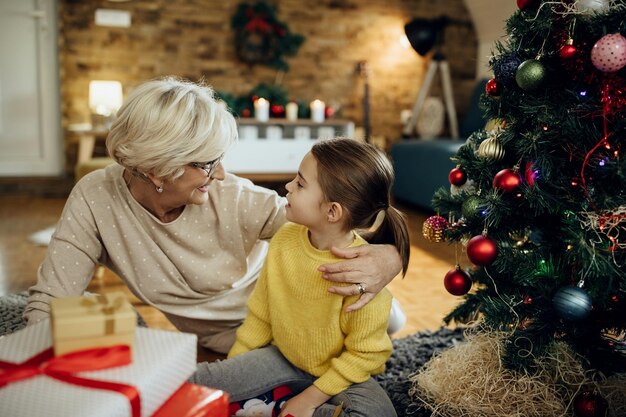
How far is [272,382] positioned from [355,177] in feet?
1.69

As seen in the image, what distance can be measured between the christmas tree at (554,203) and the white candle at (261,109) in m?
3.24

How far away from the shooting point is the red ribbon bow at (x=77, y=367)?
69 cm

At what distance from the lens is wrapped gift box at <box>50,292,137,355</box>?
2.35 feet

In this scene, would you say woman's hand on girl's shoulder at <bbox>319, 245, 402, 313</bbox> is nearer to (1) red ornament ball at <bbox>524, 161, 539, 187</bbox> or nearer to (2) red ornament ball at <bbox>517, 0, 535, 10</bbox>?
(1) red ornament ball at <bbox>524, 161, 539, 187</bbox>

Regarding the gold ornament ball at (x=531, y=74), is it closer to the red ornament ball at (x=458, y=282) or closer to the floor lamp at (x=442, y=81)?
the red ornament ball at (x=458, y=282)

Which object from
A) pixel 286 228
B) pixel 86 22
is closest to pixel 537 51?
pixel 286 228

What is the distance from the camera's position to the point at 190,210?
1521mm

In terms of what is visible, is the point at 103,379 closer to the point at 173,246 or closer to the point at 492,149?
the point at 173,246

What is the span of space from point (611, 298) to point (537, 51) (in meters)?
0.57

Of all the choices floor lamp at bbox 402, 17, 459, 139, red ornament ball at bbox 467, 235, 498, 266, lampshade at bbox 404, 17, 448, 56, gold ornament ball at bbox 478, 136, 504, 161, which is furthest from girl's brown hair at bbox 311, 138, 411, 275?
floor lamp at bbox 402, 17, 459, 139

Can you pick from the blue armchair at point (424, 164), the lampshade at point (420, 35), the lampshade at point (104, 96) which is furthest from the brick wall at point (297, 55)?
the blue armchair at point (424, 164)

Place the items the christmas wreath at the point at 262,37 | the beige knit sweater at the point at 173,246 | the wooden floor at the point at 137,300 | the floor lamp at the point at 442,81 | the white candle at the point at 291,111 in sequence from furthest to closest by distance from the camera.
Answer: the floor lamp at the point at 442,81, the christmas wreath at the point at 262,37, the white candle at the point at 291,111, the wooden floor at the point at 137,300, the beige knit sweater at the point at 173,246

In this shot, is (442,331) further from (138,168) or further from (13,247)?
(13,247)

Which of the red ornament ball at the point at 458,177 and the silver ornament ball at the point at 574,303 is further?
the red ornament ball at the point at 458,177
